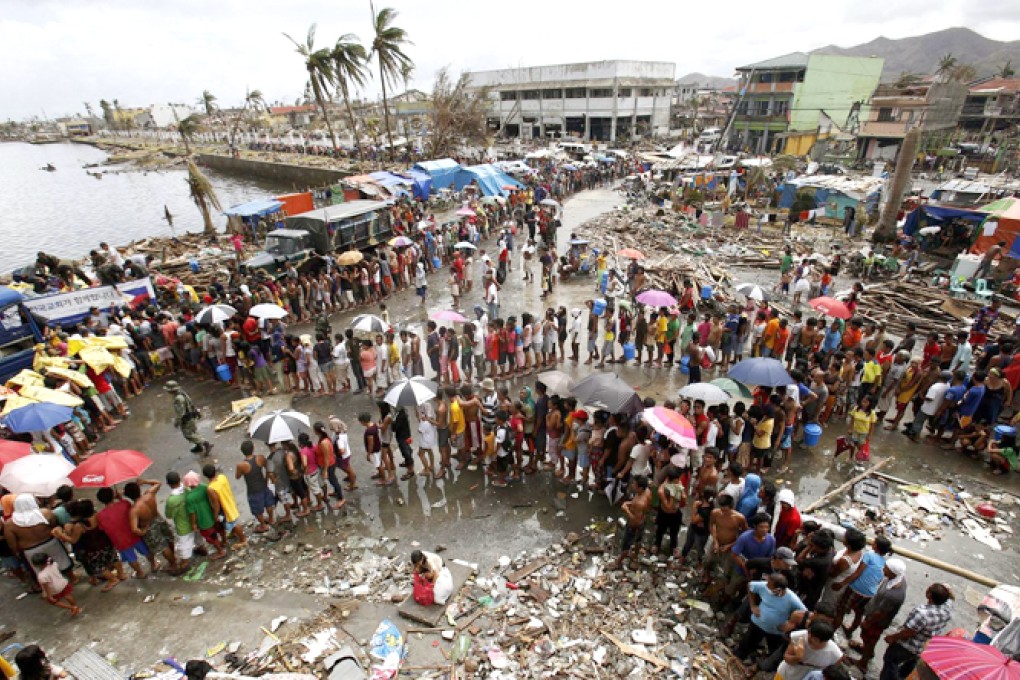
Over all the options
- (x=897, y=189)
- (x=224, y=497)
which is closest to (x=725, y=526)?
(x=224, y=497)

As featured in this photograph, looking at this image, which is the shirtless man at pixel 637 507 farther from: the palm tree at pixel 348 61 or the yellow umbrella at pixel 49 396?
the palm tree at pixel 348 61

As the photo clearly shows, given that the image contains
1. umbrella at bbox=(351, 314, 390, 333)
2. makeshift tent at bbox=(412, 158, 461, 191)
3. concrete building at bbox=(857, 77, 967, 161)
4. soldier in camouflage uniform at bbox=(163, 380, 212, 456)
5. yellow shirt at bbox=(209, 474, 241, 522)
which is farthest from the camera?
concrete building at bbox=(857, 77, 967, 161)

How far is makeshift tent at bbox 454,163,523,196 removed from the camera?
26.8m

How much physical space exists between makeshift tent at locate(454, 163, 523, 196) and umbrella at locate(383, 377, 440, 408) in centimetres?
2066

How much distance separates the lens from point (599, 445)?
7223mm

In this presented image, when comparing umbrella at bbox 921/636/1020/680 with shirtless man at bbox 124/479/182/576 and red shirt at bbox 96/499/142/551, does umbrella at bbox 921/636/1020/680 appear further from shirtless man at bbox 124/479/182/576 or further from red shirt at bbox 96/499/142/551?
red shirt at bbox 96/499/142/551

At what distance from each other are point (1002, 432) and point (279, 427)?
36.0 feet

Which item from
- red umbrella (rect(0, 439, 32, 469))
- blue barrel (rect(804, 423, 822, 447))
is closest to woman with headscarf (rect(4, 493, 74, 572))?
red umbrella (rect(0, 439, 32, 469))

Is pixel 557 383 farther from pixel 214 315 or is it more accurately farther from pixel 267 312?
pixel 214 315

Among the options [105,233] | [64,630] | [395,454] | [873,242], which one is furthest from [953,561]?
[105,233]

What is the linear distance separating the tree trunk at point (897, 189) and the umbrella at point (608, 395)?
62.6 feet

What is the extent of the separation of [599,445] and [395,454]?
371cm

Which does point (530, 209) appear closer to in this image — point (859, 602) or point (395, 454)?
point (395, 454)

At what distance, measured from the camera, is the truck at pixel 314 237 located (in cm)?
1562
